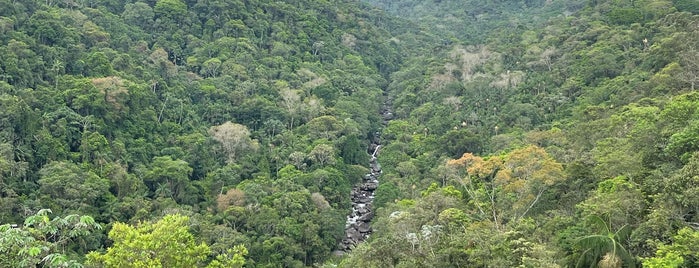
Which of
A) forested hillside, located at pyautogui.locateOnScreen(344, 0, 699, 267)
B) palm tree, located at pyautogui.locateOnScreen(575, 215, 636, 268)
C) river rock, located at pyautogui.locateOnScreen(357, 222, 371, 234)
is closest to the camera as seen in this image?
palm tree, located at pyautogui.locateOnScreen(575, 215, 636, 268)

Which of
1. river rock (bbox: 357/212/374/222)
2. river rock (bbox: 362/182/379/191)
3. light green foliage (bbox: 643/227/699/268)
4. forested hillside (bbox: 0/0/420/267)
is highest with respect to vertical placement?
light green foliage (bbox: 643/227/699/268)

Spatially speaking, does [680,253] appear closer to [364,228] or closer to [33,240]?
[33,240]

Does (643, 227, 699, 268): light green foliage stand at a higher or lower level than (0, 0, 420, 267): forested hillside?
higher

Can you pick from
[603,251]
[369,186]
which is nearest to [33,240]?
[603,251]

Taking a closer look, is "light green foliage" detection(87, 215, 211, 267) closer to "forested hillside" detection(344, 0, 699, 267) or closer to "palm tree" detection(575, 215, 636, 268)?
"forested hillside" detection(344, 0, 699, 267)

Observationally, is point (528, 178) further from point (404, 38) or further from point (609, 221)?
point (404, 38)

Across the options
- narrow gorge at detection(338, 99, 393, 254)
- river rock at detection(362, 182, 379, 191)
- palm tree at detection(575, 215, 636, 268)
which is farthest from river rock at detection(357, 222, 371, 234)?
palm tree at detection(575, 215, 636, 268)

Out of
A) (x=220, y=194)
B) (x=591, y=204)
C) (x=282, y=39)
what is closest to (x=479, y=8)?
(x=282, y=39)
